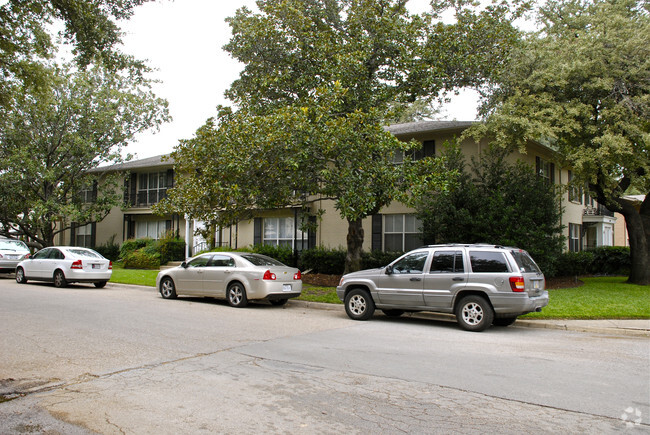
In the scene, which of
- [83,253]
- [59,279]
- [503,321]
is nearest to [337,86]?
[503,321]

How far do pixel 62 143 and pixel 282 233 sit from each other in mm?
12434

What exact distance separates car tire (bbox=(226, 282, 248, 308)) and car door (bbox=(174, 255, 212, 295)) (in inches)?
40.9

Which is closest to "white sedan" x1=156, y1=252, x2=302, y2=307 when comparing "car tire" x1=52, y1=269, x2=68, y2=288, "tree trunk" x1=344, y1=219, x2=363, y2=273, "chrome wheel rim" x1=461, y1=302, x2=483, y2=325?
"tree trunk" x1=344, y1=219, x2=363, y2=273

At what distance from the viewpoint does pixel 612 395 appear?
5.51 metres

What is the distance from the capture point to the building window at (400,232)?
20391mm

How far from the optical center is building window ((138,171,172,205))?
29359mm

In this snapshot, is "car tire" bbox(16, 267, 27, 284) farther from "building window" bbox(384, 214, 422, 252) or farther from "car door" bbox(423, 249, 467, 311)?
"car door" bbox(423, 249, 467, 311)

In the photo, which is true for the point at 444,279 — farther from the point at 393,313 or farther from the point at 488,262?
the point at 393,313

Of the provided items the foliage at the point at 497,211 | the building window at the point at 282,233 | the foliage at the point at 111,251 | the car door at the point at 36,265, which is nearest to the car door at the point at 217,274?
the foliage at the point at 497,211

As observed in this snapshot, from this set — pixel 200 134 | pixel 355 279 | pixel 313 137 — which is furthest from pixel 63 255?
pixel 355 279

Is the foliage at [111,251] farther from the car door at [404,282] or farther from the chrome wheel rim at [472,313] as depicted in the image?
the chrome wheel rim at [472,313]

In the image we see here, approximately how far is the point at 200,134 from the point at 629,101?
13086 mm

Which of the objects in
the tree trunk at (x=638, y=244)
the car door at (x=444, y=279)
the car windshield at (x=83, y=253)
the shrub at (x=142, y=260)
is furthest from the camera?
the shrub at (x=142, y=260)

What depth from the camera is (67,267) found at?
17.3 m
